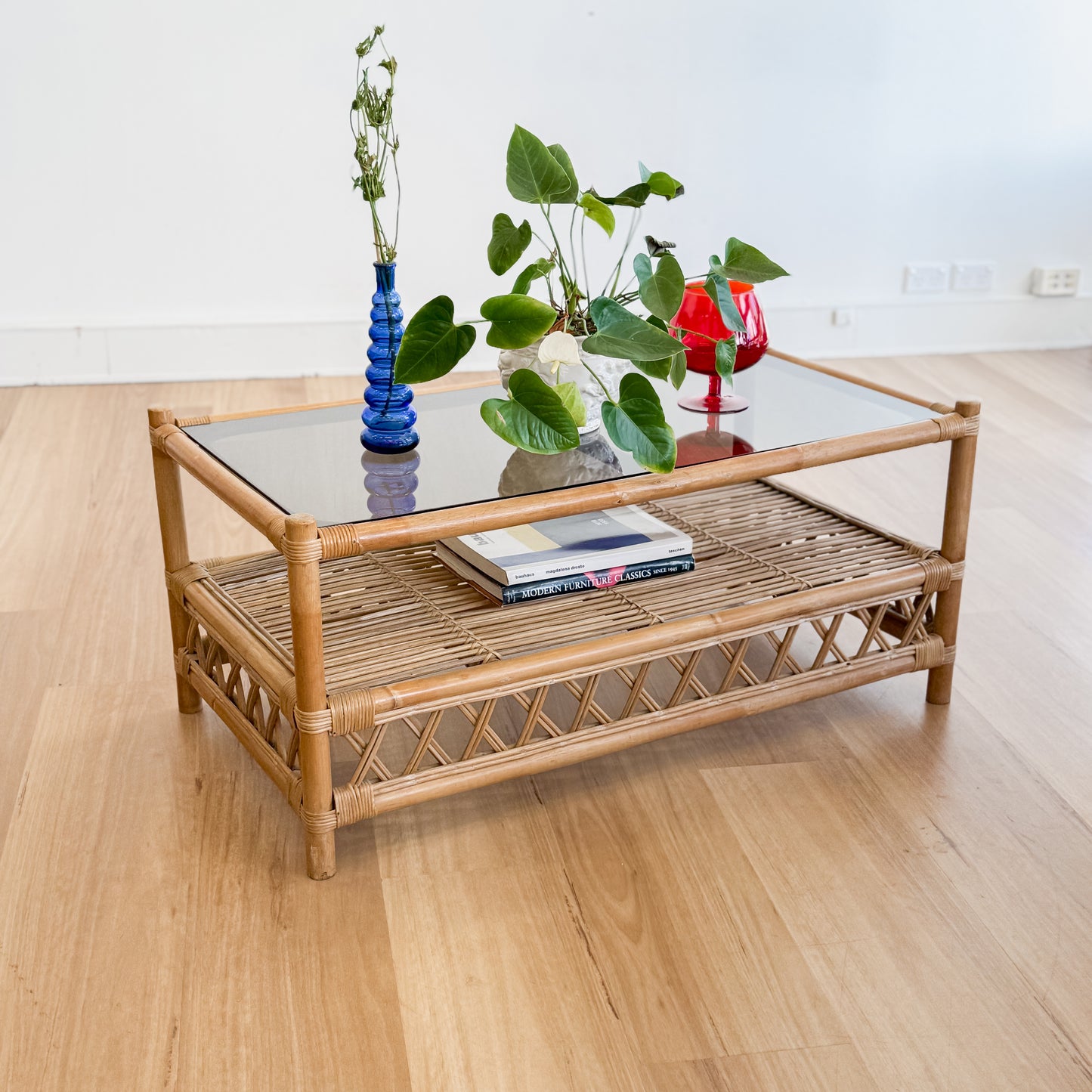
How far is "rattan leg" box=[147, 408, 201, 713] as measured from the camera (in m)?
1.48

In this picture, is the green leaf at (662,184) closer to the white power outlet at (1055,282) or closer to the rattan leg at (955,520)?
the rattan leg at (955,520)

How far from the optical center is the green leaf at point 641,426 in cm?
129

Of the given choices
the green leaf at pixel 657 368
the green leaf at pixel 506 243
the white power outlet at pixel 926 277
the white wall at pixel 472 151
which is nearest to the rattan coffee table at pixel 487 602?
the green leaf at pixel 657 368

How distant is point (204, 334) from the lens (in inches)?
127

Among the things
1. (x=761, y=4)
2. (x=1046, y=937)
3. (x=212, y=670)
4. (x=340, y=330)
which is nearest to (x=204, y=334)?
(x=340, y=330)

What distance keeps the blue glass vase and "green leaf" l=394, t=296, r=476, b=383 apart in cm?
16

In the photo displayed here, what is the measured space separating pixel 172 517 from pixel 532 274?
0.54m

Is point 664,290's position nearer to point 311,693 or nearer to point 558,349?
point 558,349

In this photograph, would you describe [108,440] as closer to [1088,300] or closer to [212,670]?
[212,670]

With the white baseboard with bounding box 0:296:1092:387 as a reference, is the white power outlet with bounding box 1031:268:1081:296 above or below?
above

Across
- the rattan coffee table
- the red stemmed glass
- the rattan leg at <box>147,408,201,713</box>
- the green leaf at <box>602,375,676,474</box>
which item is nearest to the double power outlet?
the rattan coffee table

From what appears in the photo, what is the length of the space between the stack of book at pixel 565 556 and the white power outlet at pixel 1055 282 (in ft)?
8.25

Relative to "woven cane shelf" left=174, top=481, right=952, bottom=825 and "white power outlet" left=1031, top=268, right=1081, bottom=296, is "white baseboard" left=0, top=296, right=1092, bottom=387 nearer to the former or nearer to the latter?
"white power outlet" left=1031, top=268, right=1081, bottom=296

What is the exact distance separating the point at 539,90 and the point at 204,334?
1105 millimetres
